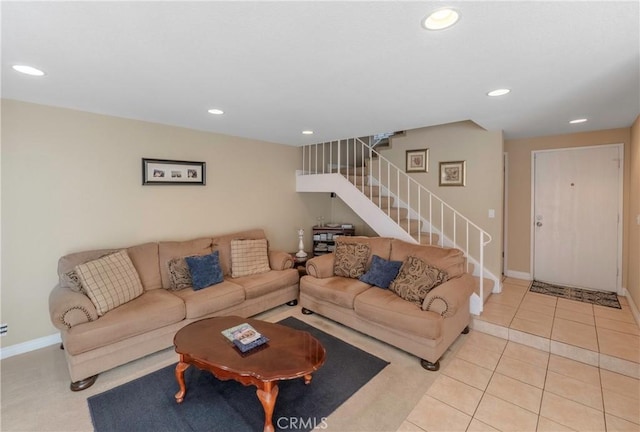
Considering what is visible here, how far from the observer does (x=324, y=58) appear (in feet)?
5.98

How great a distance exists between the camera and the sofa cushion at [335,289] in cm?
314

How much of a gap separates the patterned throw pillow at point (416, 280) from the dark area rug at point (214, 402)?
0.70m

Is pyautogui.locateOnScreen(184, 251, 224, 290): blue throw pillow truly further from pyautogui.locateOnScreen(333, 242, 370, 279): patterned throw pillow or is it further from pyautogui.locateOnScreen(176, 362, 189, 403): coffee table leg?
pyautogui.locateOnScreen(333, 242, 370, 279): patterned throw pillow

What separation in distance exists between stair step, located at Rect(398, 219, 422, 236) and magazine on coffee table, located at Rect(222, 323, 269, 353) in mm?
2521

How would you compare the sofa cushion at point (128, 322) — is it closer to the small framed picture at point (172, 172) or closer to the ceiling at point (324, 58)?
the small framed picture at point (172, 172)

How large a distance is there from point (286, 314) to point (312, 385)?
1.39 meters

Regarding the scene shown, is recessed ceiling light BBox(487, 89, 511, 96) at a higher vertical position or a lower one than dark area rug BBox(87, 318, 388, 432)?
higher

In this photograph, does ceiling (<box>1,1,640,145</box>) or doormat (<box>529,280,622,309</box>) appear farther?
doormat (<box>529,280,622,309</box>)

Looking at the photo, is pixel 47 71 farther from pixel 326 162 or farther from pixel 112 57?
pixel 326 162

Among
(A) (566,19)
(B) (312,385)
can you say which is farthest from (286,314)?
(A) (566,19)

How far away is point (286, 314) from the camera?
3.66 meters

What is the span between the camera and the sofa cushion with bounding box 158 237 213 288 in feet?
10.8

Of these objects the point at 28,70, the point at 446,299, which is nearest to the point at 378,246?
the point at 446,299

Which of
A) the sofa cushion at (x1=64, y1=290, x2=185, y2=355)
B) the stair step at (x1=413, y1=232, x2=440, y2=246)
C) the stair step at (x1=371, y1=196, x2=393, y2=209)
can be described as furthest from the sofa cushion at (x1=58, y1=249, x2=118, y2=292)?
the stair step at (x1=413, y1=232, x2=440, y2=246)
